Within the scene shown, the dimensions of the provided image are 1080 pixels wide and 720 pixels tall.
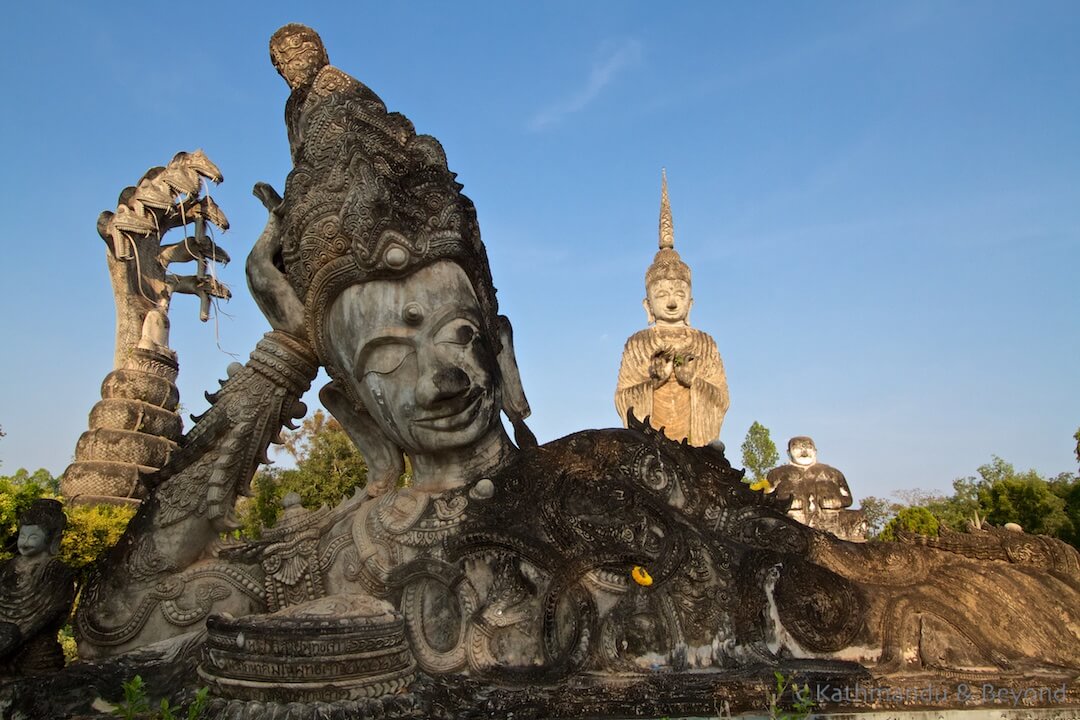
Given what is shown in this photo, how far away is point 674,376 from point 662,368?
0.23 meters

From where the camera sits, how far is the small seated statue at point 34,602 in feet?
11.5

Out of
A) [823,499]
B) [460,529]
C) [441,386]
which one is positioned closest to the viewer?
[460,529]

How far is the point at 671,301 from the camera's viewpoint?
1325 cm

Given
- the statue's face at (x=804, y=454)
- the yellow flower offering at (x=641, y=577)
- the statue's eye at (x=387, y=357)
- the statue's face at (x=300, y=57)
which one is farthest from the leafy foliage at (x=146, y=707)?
the statue's face at (x=804, y=454)

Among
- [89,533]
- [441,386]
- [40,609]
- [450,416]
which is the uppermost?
[441,386]

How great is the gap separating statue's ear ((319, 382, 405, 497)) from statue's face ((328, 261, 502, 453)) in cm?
37

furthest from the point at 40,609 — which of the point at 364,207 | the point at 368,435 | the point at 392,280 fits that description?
the point at 364,207

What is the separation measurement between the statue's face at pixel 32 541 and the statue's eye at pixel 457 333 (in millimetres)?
2223

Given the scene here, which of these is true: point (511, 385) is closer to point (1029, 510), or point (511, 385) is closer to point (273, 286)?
point (273, 286)

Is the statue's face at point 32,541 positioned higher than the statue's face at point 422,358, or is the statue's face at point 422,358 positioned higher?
the statue's face at point 422,358

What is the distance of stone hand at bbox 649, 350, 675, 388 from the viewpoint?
11859 mm

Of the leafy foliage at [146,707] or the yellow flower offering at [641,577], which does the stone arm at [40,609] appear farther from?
the yellow flower offering at [641,577]

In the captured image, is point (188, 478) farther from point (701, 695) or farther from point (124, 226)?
point (124, 226)

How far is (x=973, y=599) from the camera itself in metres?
3.52
